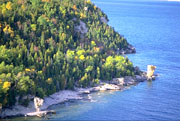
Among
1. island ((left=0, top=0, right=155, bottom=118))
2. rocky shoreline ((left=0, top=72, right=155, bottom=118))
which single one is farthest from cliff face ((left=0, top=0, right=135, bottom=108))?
rocky shoreline ((left=0, top=72, right=155, bottom=118))

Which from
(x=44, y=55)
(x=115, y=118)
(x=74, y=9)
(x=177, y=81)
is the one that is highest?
(x=74, y=9)

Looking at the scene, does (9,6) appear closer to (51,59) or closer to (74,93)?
(51,59)

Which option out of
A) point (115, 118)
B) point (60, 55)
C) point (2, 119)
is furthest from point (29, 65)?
point (115, 118)

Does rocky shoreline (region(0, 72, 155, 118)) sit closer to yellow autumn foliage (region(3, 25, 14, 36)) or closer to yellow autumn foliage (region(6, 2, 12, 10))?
yellow autumn foliage (region(3, 25, 14, 36))

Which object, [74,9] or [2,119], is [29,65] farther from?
[74,9]

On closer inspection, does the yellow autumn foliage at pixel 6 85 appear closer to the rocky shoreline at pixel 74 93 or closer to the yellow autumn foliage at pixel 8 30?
the rocky shoreline at pixel 74 93

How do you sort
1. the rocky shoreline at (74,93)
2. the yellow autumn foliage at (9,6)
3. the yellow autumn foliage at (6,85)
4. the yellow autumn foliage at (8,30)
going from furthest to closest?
the yellow autumn foliage at (9,6)
the yellow autumn foliage at (8,30)
the rocky shoreline at (74,93)
the yellow autumn foliage at (6,85)

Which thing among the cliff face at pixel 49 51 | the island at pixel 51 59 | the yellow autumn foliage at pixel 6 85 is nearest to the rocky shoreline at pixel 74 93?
the island at pixel 51 59

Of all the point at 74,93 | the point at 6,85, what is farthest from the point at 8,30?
the point at 6,85
